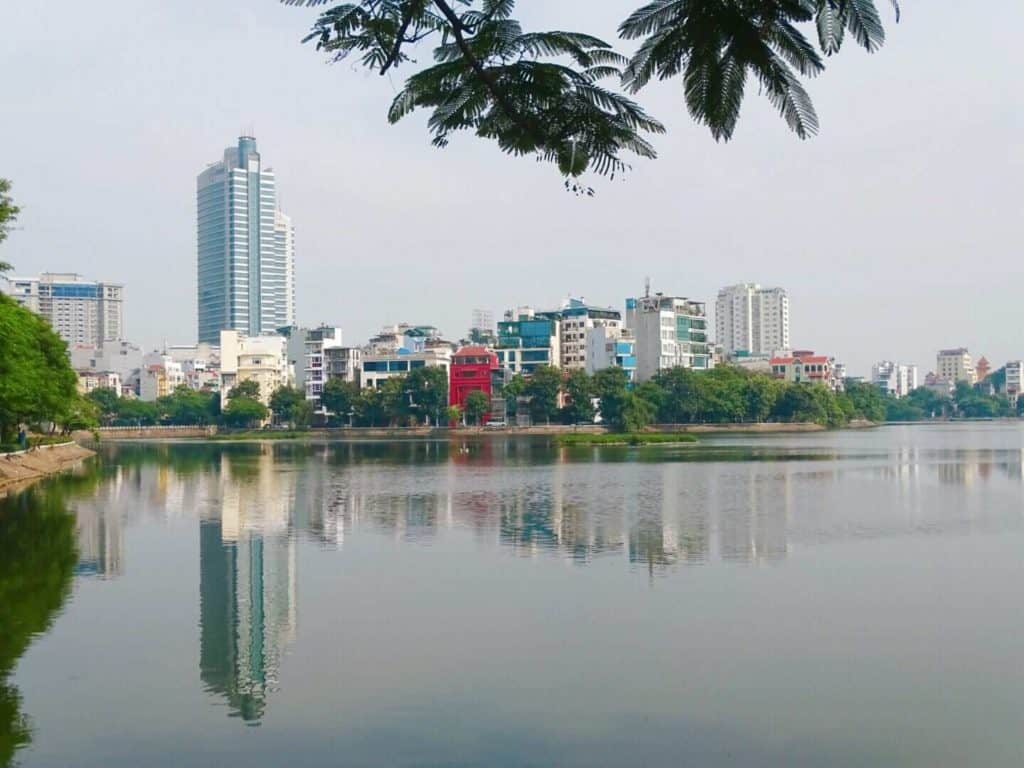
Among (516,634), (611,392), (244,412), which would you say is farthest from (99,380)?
(516,634)

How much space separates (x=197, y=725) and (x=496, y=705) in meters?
2.42

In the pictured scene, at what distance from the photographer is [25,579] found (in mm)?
15055

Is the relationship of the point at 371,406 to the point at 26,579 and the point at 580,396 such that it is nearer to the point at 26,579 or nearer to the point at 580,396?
the point at 580,396

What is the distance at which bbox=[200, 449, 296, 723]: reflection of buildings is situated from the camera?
998 centimetres

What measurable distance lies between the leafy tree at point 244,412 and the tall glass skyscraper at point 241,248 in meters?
68.4

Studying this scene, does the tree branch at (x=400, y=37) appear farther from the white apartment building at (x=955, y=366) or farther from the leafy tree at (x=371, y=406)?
the white apartment building at (x=955, y=366)

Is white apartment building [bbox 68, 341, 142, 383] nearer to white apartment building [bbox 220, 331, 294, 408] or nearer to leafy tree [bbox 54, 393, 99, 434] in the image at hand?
white apartment building [bbox 220, 331, 294, 408]

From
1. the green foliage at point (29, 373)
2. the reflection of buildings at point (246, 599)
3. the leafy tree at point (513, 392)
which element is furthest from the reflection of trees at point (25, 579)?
the leafy tree at point (513, 392)

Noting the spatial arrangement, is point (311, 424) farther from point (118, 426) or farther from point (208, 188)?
point (208, 188)

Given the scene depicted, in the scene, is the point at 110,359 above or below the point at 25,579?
above

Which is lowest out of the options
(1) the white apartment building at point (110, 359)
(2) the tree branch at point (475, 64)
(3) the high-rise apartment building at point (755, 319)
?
(2) the tree branch at point (475, 64)

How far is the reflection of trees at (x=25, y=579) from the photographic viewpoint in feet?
29.2

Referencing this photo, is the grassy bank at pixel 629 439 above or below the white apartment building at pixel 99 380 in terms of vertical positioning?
below

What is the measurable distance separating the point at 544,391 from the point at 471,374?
7934 mm
